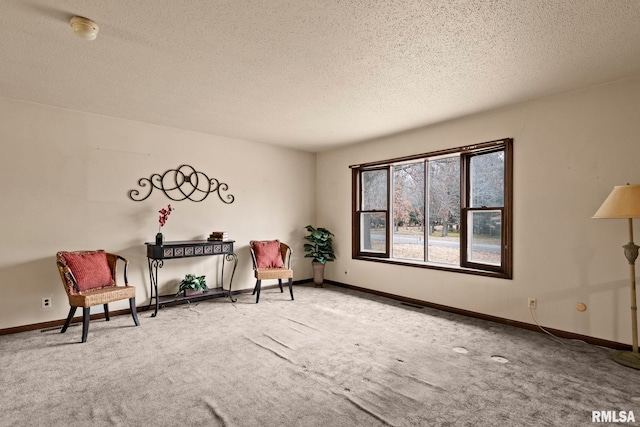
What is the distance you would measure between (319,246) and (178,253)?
2409mm

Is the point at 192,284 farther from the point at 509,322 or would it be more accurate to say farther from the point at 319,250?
the point at 509,322

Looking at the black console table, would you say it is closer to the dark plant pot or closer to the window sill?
the dark plant pot

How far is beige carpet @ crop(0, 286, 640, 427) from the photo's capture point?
6.38 ft

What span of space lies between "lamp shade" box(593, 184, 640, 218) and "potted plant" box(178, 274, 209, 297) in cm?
440

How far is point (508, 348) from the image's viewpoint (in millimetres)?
2932

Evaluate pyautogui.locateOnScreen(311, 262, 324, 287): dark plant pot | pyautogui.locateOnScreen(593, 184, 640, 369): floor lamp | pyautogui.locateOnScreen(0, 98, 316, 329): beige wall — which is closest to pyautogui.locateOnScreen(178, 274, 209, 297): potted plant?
pyautogui.locateOnScreen(0, 98, 316, 329): beige wall

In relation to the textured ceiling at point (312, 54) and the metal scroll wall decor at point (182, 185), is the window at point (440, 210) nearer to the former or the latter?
the textured ceiling at point (312, 54)

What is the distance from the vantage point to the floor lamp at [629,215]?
2.49 m

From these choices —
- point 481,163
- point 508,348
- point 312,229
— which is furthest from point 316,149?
point 508,348

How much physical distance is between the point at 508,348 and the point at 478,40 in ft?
8.46

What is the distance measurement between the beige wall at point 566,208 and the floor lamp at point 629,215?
0.75 ft

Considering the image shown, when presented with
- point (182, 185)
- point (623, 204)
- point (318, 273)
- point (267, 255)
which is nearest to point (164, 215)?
point (182, 185)

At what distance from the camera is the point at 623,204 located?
2525 mm

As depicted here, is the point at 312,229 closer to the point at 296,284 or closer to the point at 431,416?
the point at 296,284
